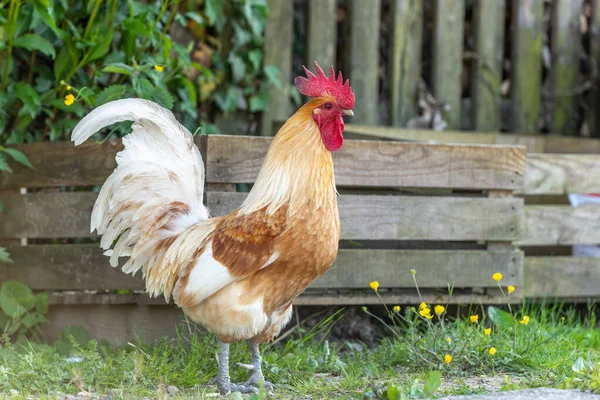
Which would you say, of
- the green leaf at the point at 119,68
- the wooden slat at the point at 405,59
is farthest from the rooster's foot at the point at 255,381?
the wooden slat at the point at 405,59

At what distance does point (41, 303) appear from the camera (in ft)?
16.9

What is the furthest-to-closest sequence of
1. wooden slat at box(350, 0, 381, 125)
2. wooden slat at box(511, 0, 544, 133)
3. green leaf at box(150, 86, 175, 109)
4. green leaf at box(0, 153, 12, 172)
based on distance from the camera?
wooden slat at box(511, 0, 544, 133) < wooden slat at box(350, 0, 381, 125) < green leaf at box(0, 153, 12, 172) < green leaf at box(150, 86, 175, 109)

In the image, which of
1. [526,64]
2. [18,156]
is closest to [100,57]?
[18,156]

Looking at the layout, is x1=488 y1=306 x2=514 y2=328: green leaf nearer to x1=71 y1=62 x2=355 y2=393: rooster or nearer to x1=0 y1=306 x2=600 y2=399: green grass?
x1=0 y1=306 x2=600 y2=399: green grass

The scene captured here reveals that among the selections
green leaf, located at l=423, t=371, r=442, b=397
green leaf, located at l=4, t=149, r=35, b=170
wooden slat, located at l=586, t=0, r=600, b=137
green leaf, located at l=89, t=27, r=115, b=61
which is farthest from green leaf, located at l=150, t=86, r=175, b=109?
wooden slat, located at l=586, t=0, r=600, b=137

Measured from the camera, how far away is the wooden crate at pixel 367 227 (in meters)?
4.90

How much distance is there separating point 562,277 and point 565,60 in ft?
7.89

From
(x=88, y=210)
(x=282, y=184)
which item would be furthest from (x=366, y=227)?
(x=88, y=210)

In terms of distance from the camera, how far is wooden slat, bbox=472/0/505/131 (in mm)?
6836

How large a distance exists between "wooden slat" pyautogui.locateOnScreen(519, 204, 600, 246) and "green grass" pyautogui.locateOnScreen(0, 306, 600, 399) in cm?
77

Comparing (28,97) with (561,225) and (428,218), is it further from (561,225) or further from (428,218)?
(561,225)

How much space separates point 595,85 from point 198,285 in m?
4.78

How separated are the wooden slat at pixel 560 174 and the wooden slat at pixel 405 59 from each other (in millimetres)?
1495

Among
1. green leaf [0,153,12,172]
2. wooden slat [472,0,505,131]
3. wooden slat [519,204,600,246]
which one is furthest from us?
wooden slat [472,0,505,131]
